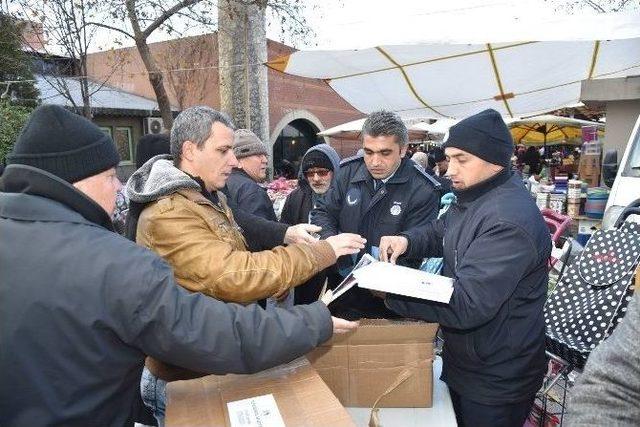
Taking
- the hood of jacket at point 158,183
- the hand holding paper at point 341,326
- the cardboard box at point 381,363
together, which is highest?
the hood of jacket at point 158,183

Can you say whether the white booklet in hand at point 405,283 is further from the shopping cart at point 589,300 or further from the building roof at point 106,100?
the building roof at point 106,100

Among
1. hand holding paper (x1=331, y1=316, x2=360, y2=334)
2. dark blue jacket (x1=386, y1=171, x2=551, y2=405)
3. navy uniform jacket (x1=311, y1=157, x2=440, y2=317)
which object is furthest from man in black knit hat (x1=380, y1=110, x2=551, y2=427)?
navy uniform jacket (x1=311, y1=157, x2=440, y2=317)

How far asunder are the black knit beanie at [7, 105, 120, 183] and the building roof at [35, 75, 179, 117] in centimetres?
1393

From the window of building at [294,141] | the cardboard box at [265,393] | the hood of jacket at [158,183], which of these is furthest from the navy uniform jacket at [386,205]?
the window of building at [294,141]

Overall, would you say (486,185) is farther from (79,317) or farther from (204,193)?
(79,317)

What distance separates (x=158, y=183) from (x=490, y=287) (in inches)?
51.9

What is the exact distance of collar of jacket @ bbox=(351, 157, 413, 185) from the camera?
294 centimetres

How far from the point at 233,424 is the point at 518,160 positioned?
→ 55.4ft

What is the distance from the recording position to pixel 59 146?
139cm

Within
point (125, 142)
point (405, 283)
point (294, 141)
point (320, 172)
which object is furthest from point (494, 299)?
point (294, 141)

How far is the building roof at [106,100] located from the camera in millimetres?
15102

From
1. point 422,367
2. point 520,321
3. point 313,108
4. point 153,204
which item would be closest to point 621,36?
point 520,321

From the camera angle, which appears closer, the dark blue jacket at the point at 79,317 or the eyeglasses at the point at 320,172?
the dark blue jacket at the point at 79,317

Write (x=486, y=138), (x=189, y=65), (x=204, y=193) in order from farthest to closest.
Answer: (x=189, y=65)
(x=204, y=193)
(x=486, y=138)
